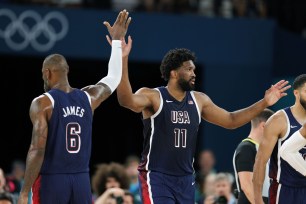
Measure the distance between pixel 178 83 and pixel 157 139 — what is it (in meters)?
0.67

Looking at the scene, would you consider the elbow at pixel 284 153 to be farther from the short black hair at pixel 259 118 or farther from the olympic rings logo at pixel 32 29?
the olympic rings logo at pixel 32 29

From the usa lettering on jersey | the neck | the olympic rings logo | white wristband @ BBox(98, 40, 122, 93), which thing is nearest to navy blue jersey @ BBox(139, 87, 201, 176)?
the neck

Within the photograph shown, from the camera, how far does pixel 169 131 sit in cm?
887

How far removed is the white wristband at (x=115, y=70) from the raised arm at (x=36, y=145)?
0.87m

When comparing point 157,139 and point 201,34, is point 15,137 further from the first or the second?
point 157,139

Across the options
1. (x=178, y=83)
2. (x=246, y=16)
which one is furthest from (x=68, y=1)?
(x=178, y=83)

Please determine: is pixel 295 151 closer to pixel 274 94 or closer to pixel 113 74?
pixel 274 94

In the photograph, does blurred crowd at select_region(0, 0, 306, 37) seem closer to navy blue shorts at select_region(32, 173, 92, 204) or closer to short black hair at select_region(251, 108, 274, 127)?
short black hair at select_region(251, 108, 274, 127)

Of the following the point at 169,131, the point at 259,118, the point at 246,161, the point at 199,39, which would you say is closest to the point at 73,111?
the point at 169,131

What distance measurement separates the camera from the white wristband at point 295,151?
336 inches

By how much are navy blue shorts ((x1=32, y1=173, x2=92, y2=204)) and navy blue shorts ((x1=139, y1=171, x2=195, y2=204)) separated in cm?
87

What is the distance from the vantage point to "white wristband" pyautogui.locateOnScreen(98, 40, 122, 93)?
873cm

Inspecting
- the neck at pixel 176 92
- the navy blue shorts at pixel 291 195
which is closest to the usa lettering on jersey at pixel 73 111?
the neck at pixel 176 92

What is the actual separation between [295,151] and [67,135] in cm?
224
